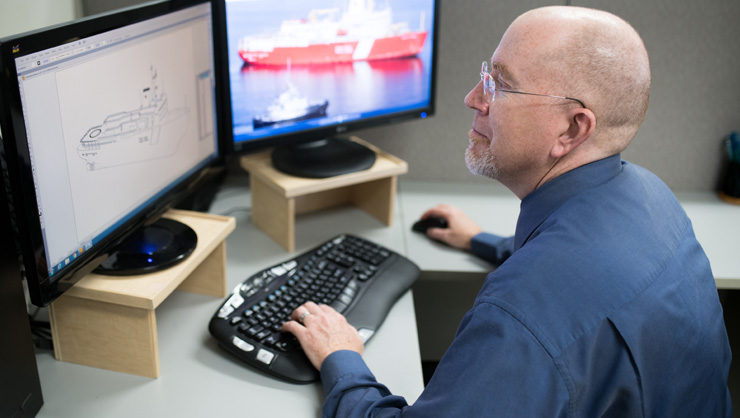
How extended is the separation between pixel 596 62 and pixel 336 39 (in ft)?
2.00

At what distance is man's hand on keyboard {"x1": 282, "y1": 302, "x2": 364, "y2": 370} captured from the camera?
99 cm

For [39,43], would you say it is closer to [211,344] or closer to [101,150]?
[101,150]

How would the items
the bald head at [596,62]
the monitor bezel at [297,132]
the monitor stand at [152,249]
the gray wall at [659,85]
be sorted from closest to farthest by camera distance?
the bald head at [596,62] < the monitor stand at [152,249] < the monitor bezel at [297,132] < the gray wall at [659,85]

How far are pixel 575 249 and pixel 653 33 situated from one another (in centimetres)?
94

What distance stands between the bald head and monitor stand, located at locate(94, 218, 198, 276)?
0.59 meters

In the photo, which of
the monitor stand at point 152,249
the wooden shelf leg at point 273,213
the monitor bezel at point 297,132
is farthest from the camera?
the wooden shelf leg at point 273,213

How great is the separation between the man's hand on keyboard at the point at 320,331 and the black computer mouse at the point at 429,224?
399mm

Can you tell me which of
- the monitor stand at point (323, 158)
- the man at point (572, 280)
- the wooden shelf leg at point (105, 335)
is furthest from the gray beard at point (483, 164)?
the wooden shelf leg at point (105, 335)

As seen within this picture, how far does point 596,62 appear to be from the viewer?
0.87m

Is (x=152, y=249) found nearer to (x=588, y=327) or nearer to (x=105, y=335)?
(x=105, y=335)

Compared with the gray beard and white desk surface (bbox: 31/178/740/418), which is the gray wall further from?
the gray beard

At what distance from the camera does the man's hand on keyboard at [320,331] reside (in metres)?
0.99

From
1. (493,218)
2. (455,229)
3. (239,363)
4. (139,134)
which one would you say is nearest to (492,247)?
(455,229)

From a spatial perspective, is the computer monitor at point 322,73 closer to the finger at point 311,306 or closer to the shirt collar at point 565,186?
the finger at point 311,306
